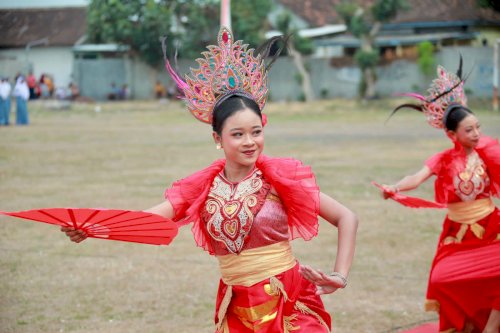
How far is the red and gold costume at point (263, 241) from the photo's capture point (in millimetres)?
4238

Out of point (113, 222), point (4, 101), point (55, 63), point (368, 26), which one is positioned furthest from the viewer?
point (55, 63)

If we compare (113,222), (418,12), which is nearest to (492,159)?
(113,222)

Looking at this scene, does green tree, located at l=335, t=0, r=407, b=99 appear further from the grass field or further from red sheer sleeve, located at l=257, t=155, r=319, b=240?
red sheer sleeve, located at l=257, t=155, r=319, b=240

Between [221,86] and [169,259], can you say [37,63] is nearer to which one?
[169,259]

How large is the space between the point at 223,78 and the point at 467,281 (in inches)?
112

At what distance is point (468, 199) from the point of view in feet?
21.7

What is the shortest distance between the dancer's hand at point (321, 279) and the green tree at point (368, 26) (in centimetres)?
3263

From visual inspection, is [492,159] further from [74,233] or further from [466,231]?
[74,233]

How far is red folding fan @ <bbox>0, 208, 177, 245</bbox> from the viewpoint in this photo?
12.6 feet

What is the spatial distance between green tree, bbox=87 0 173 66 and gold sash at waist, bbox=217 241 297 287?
3883 centimetres

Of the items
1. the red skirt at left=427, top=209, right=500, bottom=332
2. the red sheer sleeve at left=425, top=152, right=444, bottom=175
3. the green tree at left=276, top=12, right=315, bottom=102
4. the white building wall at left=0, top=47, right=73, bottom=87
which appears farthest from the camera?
the white building wall at left=0, top=47, right=73, bottom=87

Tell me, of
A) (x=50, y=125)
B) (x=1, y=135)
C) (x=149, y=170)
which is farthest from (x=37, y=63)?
(x=149, y=170)

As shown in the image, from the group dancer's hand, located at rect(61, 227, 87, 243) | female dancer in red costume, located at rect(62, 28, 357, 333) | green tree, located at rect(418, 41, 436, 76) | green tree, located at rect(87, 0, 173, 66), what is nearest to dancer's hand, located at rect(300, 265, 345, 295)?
female dancer in red costume, located at rect(62, 28, 357, 333)

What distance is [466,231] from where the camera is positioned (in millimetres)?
6609
